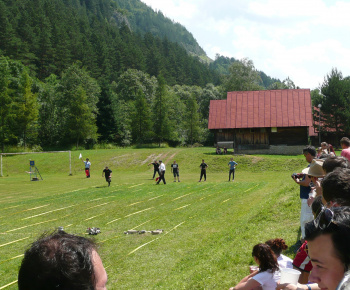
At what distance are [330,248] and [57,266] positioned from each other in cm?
143

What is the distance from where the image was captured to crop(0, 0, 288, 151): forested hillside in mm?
64938

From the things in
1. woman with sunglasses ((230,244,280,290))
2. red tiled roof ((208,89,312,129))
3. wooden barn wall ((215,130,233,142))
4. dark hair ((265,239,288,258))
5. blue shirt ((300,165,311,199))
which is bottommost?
woman with sunglasses ((230,244,280,290))

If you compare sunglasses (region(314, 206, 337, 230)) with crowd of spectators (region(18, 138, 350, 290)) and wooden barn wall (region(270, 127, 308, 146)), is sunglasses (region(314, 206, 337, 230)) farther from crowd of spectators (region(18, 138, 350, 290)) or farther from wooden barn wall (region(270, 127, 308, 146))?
wooden barn wall (region(270, 127, 308, 146))

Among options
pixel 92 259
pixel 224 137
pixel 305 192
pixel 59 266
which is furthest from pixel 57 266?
pixel 224 137

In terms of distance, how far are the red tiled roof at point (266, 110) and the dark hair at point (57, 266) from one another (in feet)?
146

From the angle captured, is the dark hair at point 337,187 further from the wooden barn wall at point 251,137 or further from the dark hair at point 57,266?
the wooden barn wall at point 251,137

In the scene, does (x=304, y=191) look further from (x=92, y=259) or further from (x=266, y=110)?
(x=266, y=110)

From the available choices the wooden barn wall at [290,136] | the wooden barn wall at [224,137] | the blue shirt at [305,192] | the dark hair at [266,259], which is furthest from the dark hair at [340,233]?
the wooden barn wall at [224,137]

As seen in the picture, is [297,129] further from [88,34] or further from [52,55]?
[88,34]

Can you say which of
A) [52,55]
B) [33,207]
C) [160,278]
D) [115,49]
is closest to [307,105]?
[33,207]

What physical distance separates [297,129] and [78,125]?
121 ft

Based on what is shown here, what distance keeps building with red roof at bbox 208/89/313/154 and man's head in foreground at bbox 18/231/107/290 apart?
4441cm

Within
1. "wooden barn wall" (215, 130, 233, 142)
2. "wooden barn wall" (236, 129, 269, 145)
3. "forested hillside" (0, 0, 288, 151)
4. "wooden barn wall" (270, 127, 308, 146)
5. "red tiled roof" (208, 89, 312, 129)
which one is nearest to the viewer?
"red tiled roof" (208, 89, 312, 129)

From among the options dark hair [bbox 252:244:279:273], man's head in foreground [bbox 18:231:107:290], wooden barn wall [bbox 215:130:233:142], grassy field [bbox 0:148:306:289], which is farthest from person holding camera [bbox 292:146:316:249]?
wooden barn wall [bbox 215:130:233:142]
